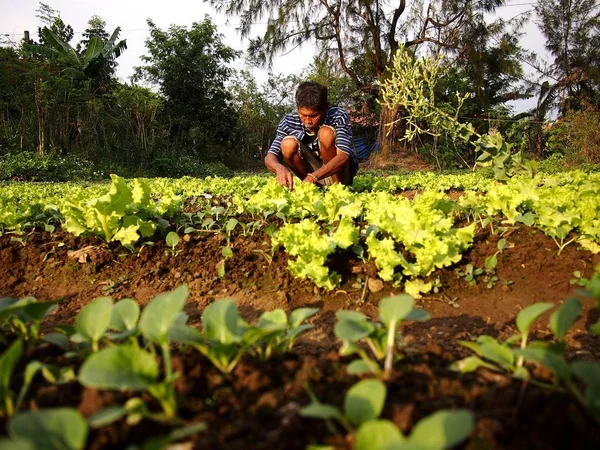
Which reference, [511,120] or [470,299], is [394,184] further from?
[511,120]

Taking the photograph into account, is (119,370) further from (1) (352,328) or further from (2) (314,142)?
(2) (314,142)

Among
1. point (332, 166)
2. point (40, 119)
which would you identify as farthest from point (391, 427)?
point (40, 119)

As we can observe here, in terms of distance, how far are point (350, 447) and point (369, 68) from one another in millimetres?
18623

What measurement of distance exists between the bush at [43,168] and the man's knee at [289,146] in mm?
8364

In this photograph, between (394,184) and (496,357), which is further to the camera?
(394,184)

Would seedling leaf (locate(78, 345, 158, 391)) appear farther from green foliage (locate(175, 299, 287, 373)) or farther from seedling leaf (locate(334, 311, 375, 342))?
seedling leaf (locate(334, 311, 375, 342))

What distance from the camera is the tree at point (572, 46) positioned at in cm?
2283

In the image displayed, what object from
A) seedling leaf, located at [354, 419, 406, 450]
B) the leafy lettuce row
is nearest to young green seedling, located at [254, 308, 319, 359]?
seedling leaf, located at [354, 419, 406, 450]

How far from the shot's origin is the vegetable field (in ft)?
2.37

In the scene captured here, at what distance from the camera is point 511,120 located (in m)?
19.4

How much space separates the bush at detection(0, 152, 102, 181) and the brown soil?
9.12m

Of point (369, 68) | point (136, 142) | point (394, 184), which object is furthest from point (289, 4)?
point (394, 184)

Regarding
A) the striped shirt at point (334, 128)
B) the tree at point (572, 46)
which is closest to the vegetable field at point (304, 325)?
the striped shirt at point (334, 128)

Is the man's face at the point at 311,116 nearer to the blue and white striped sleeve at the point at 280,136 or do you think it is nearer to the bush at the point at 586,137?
the blue and white striped sleeve at the point at 280,136
